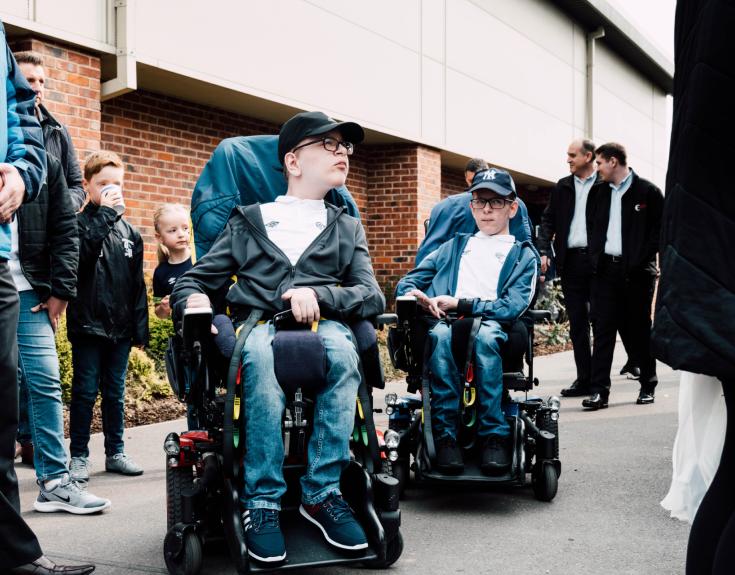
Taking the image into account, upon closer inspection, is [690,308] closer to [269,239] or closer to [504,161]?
[269,239]

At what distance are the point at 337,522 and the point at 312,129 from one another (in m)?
1.66

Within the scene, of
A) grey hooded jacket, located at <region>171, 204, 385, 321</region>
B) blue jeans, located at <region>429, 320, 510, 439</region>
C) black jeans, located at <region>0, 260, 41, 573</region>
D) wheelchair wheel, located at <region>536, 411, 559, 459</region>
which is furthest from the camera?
wheelchair wheel, located at <region>536, 411, 559, 459</region>

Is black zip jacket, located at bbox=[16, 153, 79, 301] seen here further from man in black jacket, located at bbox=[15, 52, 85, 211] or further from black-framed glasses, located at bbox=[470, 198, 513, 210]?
black-framed glasses, located at bbox=[470, 198, 513, 210]

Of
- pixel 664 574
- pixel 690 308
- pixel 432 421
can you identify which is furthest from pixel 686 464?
pixel 432 421

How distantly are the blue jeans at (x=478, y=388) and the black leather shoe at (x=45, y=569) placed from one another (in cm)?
190

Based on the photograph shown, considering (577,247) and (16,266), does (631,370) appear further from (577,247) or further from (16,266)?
(16,266)

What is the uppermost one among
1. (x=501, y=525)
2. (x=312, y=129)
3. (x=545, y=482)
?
(x=312, y=129)

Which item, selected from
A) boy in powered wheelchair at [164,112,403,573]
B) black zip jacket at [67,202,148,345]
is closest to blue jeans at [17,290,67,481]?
black zip jacket at [67,202,148,345]

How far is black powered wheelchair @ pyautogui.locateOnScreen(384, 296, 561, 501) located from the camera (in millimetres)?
4535

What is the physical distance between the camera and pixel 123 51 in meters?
8.35

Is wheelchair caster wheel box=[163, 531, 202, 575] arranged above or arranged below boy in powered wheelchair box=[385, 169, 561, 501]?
below

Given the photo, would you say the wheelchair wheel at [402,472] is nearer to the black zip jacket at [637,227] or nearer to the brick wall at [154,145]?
the black zip jacket at [637,227]

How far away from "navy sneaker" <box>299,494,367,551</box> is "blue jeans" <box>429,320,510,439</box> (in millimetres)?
1305

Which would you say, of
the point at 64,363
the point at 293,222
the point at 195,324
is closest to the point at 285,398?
the point at 195,324
